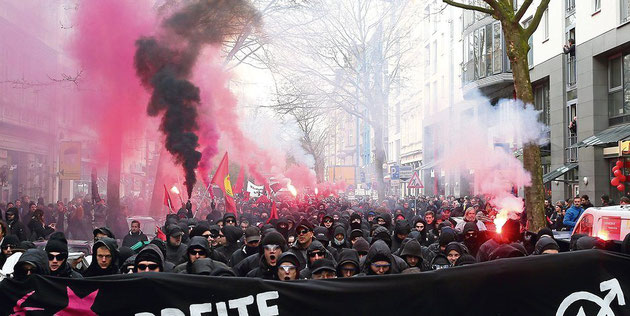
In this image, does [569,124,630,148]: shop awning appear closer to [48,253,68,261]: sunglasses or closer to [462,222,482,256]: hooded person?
[462,222,482,256]: hooded person

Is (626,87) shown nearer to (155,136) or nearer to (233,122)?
(233,122)

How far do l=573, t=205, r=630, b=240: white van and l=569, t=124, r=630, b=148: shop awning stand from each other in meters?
9.43

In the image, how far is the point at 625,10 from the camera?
68.0 feet

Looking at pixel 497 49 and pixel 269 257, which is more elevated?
pixel 497 49

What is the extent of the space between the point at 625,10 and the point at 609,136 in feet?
11.9

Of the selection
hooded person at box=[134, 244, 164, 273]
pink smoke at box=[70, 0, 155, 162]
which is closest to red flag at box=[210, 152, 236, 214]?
pink smoke at box=[70, 0, 155, 162]

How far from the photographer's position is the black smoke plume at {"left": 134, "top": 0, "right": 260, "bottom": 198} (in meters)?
18.2

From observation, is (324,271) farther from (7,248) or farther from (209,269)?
(7,248)

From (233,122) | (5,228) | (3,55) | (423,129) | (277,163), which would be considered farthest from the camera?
(423,129)

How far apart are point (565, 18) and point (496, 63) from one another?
4.96m

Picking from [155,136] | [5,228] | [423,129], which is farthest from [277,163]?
[5,228]

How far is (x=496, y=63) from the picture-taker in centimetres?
3008

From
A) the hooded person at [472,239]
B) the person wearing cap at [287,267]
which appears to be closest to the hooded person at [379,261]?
the person wearing cap at [287,267]

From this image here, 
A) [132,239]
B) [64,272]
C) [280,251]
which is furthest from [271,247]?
[132,239]
